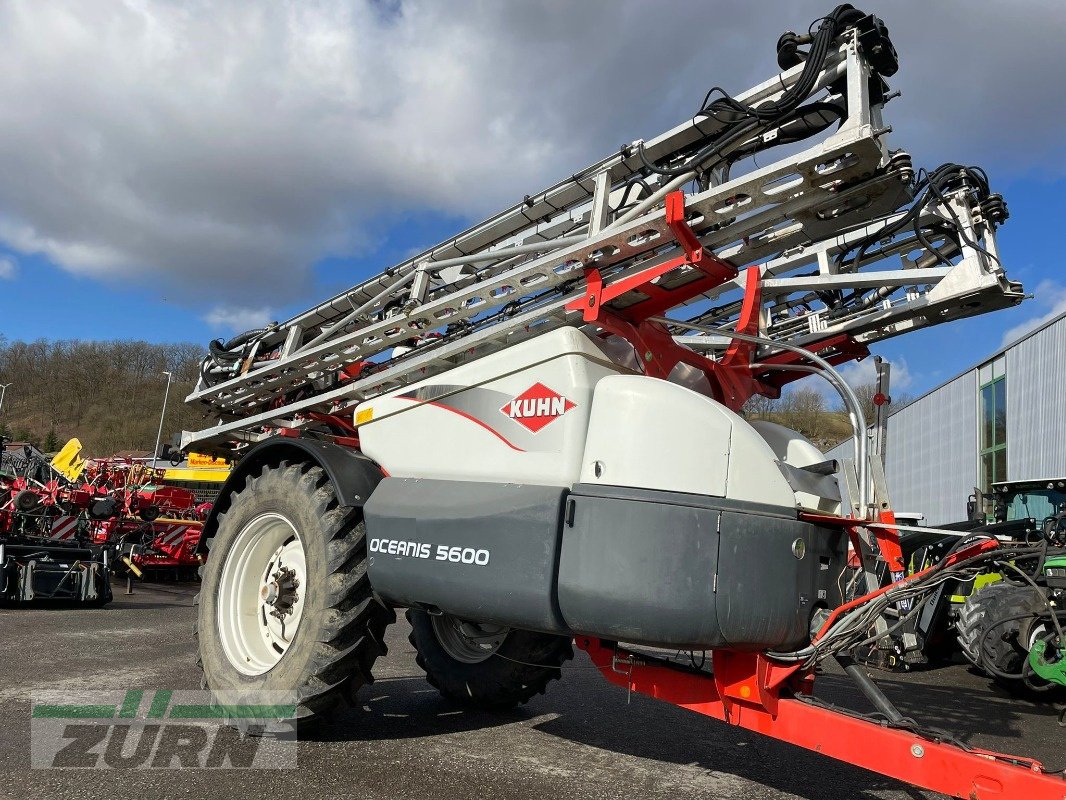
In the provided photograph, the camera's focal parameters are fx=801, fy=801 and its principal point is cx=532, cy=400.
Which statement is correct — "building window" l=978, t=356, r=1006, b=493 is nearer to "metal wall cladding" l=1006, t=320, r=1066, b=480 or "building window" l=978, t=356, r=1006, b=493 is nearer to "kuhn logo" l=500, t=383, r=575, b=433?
"metal wall cladding" l=1006, t=320, r=1066, b=480

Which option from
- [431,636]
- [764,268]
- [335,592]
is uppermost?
[764,268]

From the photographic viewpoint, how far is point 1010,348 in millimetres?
18922

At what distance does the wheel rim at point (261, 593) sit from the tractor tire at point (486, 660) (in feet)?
2.35

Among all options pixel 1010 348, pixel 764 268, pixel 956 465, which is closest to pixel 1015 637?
pixel 764 268

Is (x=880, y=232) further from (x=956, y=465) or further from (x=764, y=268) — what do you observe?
(x=956, y=465)

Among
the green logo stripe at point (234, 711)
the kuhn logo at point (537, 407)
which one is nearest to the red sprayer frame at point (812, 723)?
the kuhn logo at point (537, 407)

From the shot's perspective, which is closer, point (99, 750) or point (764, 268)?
point (99, 750)

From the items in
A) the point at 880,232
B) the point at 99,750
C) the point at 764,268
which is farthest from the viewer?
the point at 764,268

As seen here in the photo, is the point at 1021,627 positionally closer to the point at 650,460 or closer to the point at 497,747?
the point at 497,747

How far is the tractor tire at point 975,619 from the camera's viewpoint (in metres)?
6.68

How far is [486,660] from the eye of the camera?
16.7 ft

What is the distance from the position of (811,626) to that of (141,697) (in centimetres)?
408

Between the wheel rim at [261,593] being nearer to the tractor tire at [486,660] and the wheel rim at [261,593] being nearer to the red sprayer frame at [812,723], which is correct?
the tractor tire at [486,660]

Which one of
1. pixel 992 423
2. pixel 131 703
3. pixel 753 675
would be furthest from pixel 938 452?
pixel 131 703
